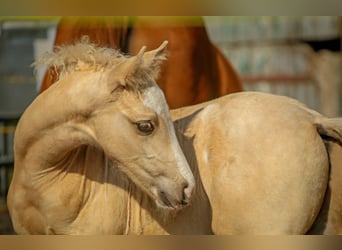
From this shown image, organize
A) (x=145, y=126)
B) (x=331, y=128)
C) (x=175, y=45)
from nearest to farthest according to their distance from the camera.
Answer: (x=145, y=126) → (x=331, y=128) → (x=175, y=45)

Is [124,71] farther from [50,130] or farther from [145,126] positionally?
[50,130]

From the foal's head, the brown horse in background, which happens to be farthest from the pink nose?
the brown horse in background

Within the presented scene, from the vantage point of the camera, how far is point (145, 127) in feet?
4.54

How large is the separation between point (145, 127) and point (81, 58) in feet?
0.88

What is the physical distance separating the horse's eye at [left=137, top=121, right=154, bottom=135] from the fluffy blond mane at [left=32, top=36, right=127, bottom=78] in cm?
19

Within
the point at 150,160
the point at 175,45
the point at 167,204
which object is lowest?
the point at 167,204

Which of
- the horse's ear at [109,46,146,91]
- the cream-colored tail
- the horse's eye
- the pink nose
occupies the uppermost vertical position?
the horse's ear at [109,46,146,91]

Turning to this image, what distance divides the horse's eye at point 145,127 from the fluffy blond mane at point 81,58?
0.63 feet

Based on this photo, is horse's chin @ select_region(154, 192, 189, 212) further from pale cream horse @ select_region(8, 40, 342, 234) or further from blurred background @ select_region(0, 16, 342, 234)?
blurred background @ select_region(0, 16, 342, 234)

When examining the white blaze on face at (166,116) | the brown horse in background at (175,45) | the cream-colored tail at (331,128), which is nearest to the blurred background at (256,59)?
the brown horse in background at (175,45)

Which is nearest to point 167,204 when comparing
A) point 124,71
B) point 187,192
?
point 187,192

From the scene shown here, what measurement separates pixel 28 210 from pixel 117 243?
0.87 feet

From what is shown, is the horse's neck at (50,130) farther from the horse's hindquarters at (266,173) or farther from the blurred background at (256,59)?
the blurred background at (256,59)

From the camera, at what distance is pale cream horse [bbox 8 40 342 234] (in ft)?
4.61
